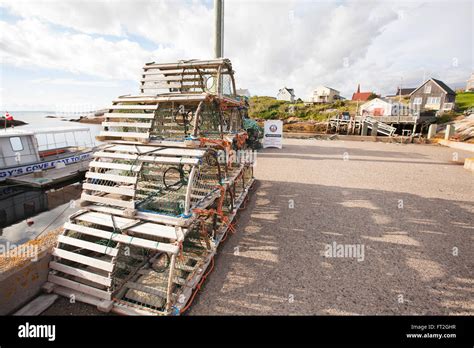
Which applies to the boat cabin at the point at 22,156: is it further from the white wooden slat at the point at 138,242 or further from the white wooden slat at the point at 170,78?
the white wooden slat at the point at 138,242

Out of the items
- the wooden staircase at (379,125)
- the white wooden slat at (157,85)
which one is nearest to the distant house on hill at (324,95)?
the wooden staircase at (379,125)

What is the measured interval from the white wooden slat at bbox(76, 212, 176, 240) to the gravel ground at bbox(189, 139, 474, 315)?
1183mm

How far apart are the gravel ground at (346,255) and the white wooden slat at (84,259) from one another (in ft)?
2.06

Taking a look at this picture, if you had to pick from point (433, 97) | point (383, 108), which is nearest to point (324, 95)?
point (433, 97)

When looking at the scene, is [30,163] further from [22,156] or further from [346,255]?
[346,255]

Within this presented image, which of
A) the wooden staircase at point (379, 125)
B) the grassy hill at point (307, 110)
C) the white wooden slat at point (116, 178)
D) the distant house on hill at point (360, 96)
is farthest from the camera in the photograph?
the distant house on hill at point (360, 96)

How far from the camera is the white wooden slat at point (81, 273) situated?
3.57m

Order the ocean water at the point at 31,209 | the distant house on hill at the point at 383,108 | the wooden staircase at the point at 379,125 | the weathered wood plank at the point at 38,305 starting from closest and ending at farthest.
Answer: the weathered wood plank at the point at 38,305
the ocean water at the point at 31,209
the wooden staircase at the point at 379,125
the distant house on hill at the point at 383,108

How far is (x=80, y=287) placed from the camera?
145 inches

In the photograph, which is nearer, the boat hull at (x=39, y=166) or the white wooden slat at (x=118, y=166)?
the white wooden slat at (x=118, y=166)

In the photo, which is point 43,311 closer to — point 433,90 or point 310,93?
point 433,90

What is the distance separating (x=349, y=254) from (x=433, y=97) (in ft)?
159

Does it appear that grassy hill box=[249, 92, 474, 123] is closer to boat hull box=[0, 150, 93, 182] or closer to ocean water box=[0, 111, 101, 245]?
boat hull box=[0, 150, 93, 182]
